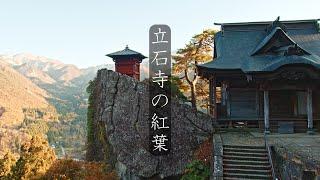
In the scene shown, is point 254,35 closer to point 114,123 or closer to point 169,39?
point 169,39

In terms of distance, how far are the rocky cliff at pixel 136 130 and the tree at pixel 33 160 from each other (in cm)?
709

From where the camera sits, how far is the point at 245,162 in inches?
609

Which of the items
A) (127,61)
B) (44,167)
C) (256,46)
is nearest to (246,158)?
(256,46)

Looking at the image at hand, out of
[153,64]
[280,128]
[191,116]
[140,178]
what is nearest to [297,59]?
[280,128]

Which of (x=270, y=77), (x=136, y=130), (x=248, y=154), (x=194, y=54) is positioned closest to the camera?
(x=248, y=154)

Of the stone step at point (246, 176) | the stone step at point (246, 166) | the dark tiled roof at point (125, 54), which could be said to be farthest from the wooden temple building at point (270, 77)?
the dark tiled roof at point (125, 54)

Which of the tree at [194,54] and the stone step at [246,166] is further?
the tree at [194,54]

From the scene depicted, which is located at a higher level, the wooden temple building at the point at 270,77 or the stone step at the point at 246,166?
the wooden temple building at the point at 270,77

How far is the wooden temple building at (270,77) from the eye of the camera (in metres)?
19.8

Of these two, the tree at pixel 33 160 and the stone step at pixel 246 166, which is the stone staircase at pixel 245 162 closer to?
the stone step at pixel 246 166

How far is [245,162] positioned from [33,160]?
21.0 meters

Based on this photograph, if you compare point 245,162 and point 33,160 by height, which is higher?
point 245,162

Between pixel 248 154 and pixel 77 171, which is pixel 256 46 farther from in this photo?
pixel 77 171
